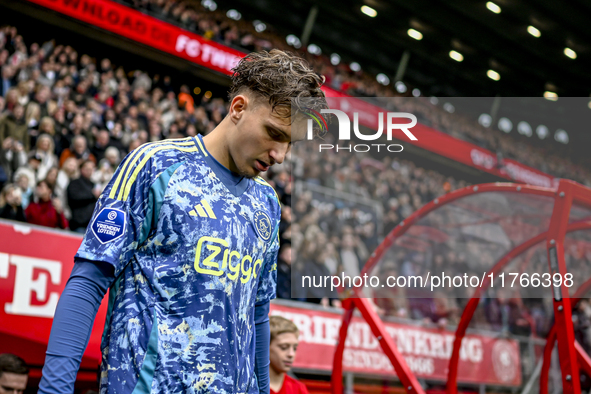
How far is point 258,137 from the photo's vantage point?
4.49 feet

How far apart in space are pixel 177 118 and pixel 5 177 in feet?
13.6

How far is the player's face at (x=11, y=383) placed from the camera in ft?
11.8

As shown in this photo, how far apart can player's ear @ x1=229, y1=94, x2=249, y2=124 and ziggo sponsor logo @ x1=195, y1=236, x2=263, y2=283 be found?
12.4 inches

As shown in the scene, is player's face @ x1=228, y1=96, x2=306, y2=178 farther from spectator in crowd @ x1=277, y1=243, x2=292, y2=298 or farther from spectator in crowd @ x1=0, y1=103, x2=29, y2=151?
spectator in crowd @ x1=0, y1=103, x2=29, y2=151

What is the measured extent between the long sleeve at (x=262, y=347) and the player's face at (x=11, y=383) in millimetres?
2774

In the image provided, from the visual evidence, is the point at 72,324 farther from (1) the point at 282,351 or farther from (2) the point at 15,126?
(2) the point at 15,126

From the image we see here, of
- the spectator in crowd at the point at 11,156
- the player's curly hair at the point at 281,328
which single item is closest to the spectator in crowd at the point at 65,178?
the spectator in crowd at the point at 11,156

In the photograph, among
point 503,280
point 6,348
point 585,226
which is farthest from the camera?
point 503,280

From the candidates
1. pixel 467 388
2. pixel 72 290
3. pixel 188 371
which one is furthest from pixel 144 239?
pixel 467 388

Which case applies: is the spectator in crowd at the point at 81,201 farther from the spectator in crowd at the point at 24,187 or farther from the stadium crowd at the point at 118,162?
the spectator in crowd at the point at 24,187

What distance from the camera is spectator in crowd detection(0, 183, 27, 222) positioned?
17.0ft

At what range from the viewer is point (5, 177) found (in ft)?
19.1

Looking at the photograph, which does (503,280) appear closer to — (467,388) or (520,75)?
(467,388)

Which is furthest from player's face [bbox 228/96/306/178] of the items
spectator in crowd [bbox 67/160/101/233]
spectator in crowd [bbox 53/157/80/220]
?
spectator in crowd [bbox 53/157/80/220]
